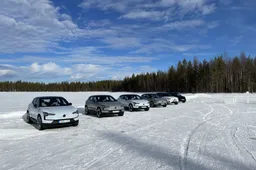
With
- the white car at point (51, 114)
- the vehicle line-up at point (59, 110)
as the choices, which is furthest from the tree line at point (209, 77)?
the white car at point (51, 114)

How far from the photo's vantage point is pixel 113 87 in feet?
482

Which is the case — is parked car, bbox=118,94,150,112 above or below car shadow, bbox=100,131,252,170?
above

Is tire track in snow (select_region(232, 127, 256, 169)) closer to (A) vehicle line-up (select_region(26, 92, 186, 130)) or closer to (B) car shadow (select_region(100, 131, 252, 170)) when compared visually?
(B) car shadow (select_region(100, 131, 252, 170))

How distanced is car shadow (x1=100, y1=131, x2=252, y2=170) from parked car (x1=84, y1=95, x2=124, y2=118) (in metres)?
6.01

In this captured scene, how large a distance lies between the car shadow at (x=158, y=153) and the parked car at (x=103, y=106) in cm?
601

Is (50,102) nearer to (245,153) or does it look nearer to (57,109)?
(57,109)

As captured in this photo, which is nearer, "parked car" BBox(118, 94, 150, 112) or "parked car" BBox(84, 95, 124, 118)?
"parked car" BBox(84, 95, 124, 118)

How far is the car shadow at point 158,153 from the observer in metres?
5.13

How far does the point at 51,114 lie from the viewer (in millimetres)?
10266

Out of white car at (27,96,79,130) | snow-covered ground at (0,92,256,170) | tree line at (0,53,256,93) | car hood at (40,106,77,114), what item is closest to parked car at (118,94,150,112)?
white car at (27,96,79,130)

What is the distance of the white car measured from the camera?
402 inches

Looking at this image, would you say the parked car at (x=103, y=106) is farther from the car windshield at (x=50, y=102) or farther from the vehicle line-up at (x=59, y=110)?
the car windshield at (x=50, y=102)

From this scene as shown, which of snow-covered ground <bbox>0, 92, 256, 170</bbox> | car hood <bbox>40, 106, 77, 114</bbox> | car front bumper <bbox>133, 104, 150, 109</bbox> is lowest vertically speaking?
snow-covered ground <bbox>0, 92, 256, 170</bbox>

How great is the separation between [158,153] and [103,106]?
28.9 ft
